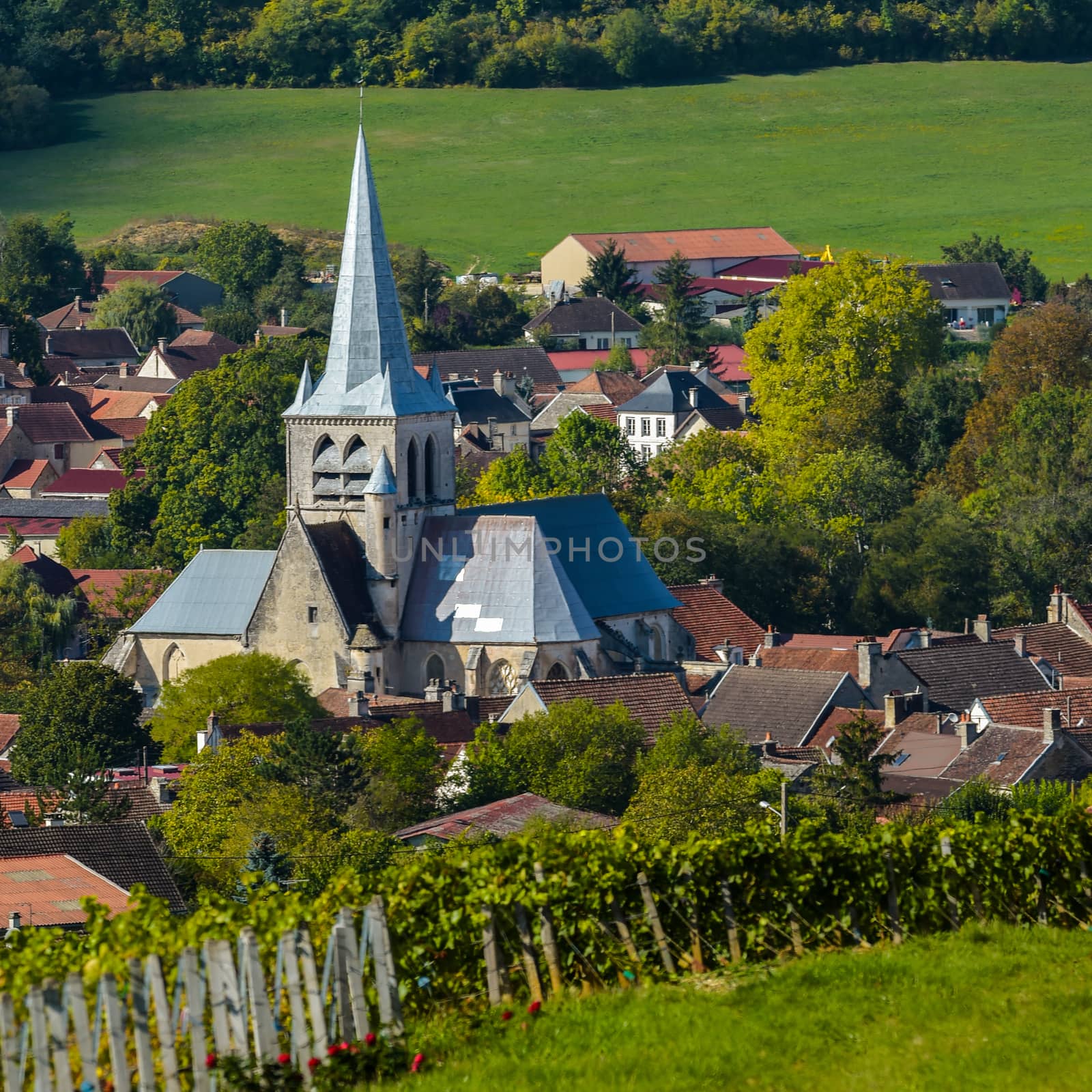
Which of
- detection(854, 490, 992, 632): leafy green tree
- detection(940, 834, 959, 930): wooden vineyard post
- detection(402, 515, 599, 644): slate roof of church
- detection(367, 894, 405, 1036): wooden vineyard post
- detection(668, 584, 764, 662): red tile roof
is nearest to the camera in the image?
detection(367, 894, 405, 1036): wooden vineyard post

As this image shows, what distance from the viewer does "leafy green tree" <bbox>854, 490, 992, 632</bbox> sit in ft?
244

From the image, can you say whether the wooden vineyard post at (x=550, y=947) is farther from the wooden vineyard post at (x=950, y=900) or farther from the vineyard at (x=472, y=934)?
the wooden vineyard post at (x=950, y=900)

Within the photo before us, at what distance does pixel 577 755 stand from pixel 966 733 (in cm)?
724

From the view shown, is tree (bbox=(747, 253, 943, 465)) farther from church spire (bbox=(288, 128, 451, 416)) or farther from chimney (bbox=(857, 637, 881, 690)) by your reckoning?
chimney (bbox=(857, 637, 881, 690))

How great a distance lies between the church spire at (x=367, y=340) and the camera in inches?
2473

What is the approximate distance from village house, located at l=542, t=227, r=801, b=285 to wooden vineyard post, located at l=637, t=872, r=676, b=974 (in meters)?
127

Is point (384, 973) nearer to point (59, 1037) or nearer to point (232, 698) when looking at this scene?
point (59, 1037)

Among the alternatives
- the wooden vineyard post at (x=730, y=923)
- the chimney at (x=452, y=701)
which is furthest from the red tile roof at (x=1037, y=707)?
the wooden vineyard post at (x=730, y=923)

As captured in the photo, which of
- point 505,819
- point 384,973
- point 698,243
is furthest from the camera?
point 698,243

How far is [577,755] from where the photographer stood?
49031mm

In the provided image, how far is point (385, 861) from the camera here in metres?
39.5

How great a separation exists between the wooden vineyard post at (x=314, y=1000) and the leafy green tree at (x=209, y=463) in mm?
64558

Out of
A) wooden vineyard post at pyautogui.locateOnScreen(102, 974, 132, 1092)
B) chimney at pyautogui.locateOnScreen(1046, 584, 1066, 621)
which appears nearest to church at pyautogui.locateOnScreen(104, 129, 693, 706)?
chimney at pyautogui.locateOnScreen(1046, 584, 1066, 621)

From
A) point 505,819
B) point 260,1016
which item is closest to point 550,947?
point 260,1016
